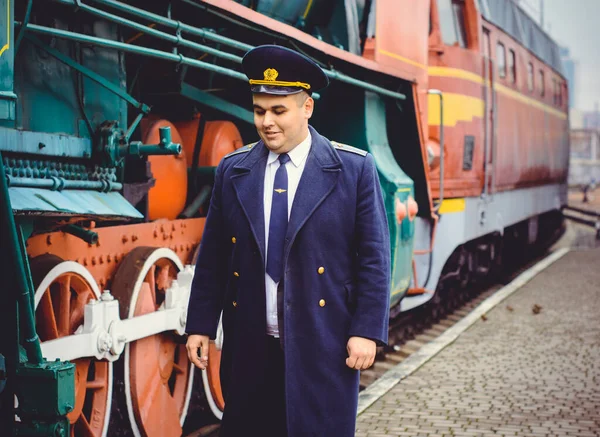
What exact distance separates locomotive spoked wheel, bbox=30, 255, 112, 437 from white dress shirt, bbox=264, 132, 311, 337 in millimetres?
1244

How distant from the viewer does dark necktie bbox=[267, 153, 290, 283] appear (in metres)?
3.24

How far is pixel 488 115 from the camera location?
1120 centimetres

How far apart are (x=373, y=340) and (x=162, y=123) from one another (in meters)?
2.66

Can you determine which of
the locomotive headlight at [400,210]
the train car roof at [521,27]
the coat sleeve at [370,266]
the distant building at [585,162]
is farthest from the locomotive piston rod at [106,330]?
the distant building at [585,162]

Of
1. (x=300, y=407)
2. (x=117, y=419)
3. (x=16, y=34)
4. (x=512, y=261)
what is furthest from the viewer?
(x=512, y=261)

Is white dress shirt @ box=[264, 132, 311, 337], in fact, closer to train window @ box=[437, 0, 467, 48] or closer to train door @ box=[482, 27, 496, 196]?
train window @ box=[437, 0, 467, 48]

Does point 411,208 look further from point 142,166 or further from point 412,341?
point 142,166

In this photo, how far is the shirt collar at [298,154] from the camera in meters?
3.31

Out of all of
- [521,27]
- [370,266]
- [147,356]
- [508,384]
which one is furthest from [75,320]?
[521,27]

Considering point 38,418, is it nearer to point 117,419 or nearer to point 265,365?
point 265,365

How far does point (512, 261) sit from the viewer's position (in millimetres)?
16141

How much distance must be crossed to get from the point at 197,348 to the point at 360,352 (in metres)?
0.57

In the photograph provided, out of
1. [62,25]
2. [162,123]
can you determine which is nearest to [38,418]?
[62,25]

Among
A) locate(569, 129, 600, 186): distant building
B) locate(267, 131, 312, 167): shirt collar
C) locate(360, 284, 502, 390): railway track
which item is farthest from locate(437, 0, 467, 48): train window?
locate(569, 129, 600, 186): distant building
